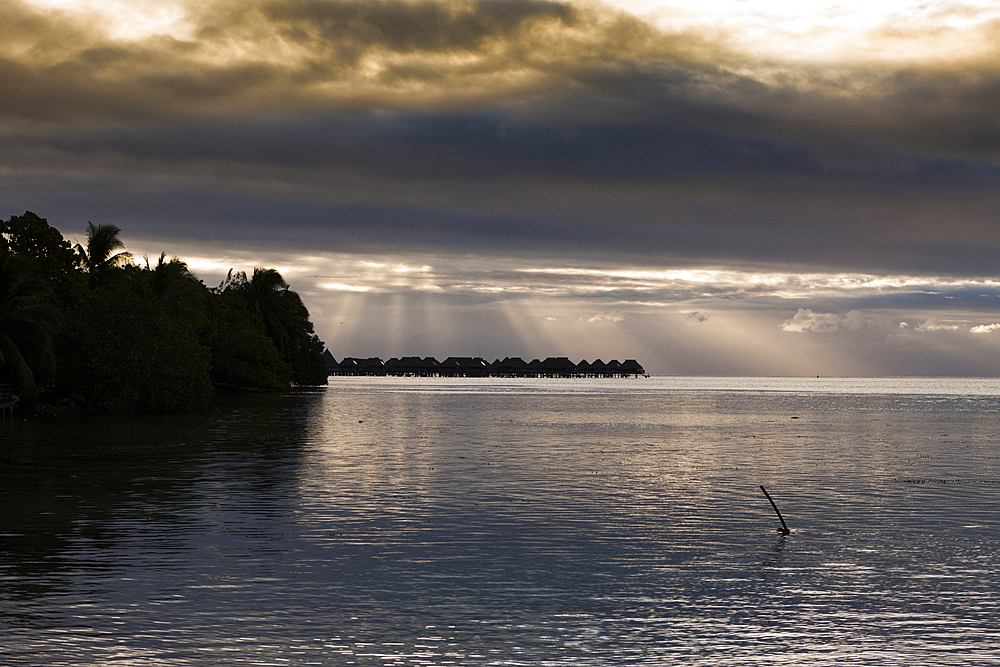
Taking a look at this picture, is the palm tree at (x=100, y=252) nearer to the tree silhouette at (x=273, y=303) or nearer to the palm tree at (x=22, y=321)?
the palm tree at (x=22, y=321)

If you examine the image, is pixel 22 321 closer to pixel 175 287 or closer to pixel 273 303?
pixel 175 287

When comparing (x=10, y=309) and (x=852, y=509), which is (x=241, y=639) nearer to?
(x=852, y=509)

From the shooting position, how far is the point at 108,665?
424 inches

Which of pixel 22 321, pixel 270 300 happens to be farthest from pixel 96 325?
pixel 270 300

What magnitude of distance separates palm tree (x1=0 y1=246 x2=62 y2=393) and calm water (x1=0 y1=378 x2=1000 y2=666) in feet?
59.4

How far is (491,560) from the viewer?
56.9ft

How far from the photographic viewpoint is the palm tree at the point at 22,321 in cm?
5450

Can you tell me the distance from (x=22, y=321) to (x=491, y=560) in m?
47.1

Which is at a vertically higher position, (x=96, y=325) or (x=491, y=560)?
(x=96, y=325)

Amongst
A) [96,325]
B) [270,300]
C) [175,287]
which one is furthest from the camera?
[270,300]

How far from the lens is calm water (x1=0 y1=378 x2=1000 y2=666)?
468 inches

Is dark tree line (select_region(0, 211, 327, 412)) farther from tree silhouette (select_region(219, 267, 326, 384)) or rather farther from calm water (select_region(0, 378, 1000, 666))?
tree silhouette (select_region(219, 267, 326, 384))

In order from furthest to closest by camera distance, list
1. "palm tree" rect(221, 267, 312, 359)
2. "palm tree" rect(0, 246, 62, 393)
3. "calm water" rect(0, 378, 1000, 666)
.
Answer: "palm tree" rect(221, 267, 312, 359) < "palm tree" rect(0, 246, 62, 393) < "calm water" rect(0, 378, 1000, 666)

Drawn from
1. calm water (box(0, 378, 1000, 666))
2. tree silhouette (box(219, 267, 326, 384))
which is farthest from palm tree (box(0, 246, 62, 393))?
tree silhouette (box(219, 267, 326, 384))
